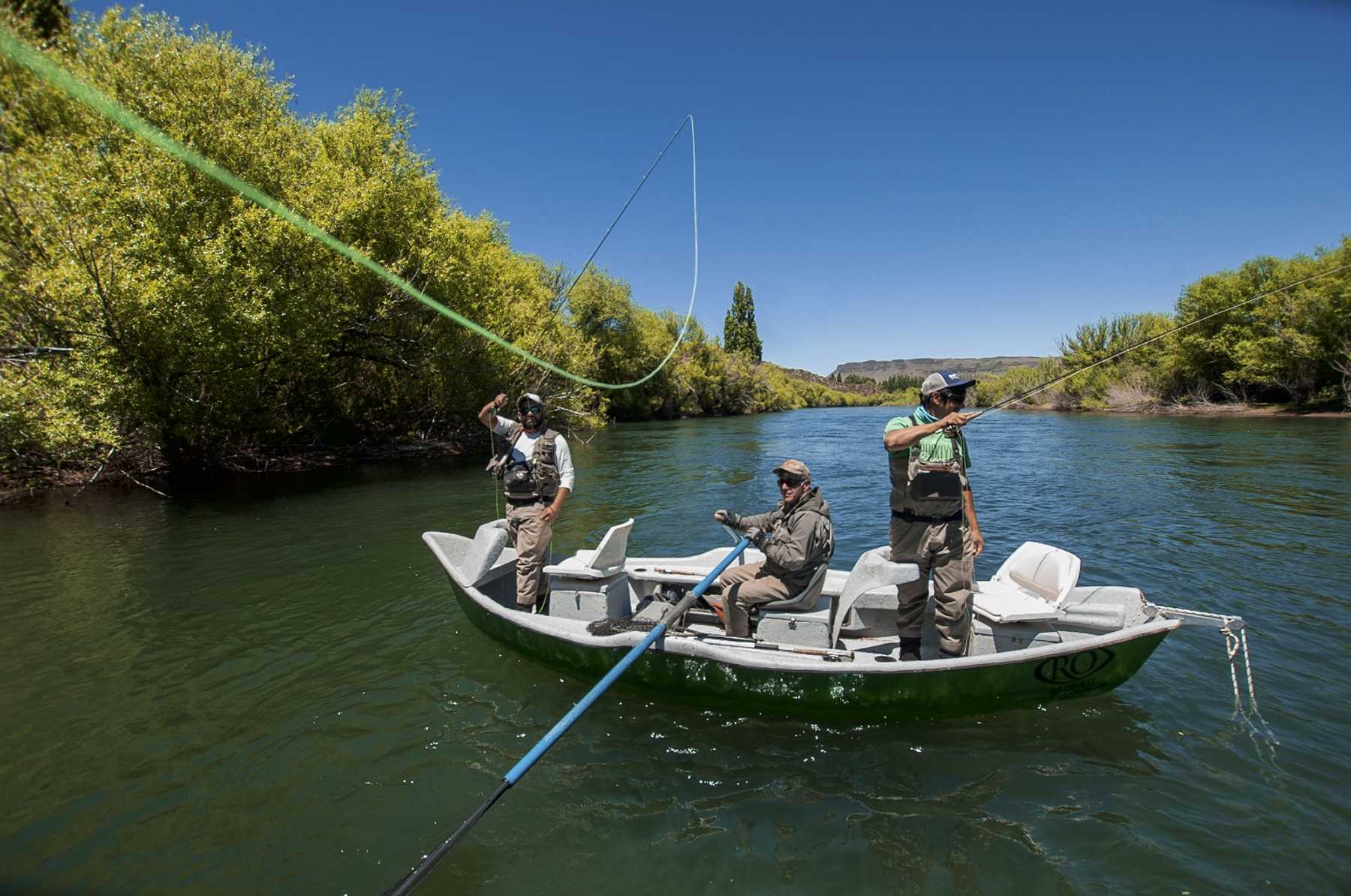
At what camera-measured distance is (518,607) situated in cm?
727

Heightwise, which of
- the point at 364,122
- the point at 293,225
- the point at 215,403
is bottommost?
the point at 215,403

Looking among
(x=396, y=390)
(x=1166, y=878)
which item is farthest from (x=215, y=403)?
(x=1166, y=878)

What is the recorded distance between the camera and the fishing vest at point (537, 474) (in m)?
6.86

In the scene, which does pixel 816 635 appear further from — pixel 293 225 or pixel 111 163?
pixel 111 163

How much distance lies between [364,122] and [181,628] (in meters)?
19.6

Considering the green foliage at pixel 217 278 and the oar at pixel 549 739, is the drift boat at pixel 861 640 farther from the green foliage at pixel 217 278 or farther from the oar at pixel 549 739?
the green foliage at pixel 217 278

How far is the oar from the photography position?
117 inches

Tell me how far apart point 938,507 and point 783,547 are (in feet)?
4.60

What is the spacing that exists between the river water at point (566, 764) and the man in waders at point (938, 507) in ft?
3.44

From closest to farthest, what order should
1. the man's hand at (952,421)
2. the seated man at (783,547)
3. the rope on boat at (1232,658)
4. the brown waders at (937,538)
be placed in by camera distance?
the man's hand at (952,421), the rope on boat at (1232,658), the brown waders at (937,538), the seated man at (783,547)

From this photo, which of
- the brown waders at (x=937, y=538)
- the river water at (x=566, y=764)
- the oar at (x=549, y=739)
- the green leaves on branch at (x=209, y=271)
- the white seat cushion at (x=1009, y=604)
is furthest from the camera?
the green leaves on branch at (x=209, y=271)

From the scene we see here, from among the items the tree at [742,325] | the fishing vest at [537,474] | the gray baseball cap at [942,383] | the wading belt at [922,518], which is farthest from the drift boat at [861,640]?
the tree at [742,325]

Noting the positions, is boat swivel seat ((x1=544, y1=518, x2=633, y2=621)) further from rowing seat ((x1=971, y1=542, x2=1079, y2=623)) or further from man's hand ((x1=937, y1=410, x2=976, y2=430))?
rowing seat ((x1=971, y1=542, x2=1079, y2=623))

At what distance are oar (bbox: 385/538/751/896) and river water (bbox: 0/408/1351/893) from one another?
74 cm
